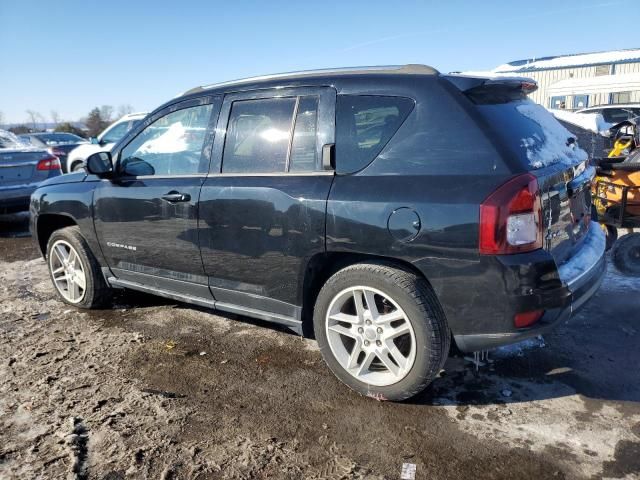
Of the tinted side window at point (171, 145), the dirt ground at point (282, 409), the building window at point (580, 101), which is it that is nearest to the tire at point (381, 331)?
the dirt ground at point (282, 409)

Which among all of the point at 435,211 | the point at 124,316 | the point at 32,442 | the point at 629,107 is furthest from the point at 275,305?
the point at 629,107

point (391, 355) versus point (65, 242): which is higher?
point (65, 242)

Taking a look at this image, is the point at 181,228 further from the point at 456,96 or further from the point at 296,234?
the point at 456,96

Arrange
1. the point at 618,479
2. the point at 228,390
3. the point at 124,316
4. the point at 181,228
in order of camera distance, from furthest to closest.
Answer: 1. the point at 124,316
2. the point at 181,228
3. the point at 228,390
4. the point at 618,479

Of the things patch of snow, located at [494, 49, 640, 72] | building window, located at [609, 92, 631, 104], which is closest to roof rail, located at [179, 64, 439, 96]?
building window, located at [609, 92, 631, 104]

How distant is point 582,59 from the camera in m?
34.2

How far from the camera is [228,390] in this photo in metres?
3.17

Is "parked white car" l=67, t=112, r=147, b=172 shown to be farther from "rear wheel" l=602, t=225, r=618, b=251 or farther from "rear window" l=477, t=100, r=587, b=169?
"rear window" l=477, t=100, r=587, b=169

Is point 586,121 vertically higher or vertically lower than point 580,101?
lower

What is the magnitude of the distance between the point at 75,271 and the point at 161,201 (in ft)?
4.77

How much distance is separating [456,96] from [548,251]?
0.95m

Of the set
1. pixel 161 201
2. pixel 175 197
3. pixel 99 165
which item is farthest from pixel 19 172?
pixel 175 197

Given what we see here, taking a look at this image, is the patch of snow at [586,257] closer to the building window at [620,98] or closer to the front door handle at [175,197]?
the front door handle at [175,197]

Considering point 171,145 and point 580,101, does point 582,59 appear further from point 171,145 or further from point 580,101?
point 171,145
